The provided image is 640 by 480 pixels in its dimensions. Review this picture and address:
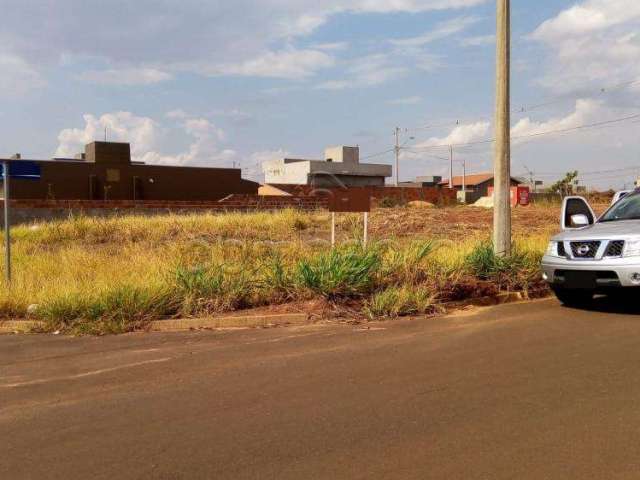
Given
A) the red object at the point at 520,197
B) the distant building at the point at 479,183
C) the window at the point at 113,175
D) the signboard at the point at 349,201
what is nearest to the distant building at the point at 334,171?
the distant building at the point at 479,183

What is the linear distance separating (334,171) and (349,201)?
216 ft

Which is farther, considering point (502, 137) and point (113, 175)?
point (113, 175)

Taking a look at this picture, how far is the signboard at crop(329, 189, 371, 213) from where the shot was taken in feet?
36.7

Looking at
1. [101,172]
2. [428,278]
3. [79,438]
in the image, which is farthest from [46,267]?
[101,172]

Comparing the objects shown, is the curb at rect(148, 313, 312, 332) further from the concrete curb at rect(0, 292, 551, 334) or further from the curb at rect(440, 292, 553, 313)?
the curb at rect(440, 292, 553, 313)

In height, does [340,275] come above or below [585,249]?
below

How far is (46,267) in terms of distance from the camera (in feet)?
36.7

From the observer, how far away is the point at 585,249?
8.16 meters

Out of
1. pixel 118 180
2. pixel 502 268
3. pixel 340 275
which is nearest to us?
pixel 340 275

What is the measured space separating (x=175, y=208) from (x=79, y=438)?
94.7 ft

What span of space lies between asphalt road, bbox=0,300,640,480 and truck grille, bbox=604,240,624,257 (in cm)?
87

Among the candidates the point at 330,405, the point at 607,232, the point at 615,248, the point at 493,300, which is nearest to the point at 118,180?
the point at 493,300

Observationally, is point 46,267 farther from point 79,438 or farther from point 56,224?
point 56,224

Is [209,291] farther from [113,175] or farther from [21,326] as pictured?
[113,175]
